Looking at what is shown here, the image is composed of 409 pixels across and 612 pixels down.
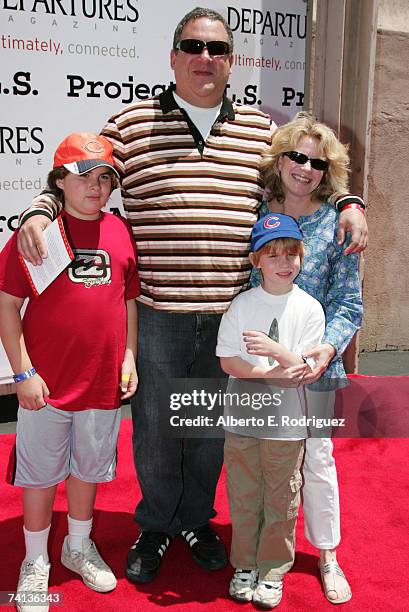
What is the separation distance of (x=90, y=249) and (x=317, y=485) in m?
1.24

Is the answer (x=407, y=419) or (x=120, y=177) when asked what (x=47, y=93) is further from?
(x=407, y=419)

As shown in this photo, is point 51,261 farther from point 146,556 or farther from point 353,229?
point 146,556

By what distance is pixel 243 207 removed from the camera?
250cm

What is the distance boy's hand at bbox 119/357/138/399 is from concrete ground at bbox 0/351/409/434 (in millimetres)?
2094

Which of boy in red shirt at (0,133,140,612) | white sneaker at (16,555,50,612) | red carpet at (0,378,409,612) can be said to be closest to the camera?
boy in red shirt at (0,133,140,612)

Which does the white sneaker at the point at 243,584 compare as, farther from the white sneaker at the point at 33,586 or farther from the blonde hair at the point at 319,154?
the blonde hair at the point at 319,154

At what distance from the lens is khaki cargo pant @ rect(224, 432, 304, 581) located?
7.67ft

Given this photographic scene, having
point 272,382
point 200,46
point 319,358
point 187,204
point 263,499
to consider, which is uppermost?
point 200,46

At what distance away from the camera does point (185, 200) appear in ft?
8.02

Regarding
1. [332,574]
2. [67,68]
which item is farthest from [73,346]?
[67,68]

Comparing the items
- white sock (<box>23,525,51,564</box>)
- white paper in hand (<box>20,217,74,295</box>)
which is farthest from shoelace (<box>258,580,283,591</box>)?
white paper in hand (<box>20,217,74,295</box>)

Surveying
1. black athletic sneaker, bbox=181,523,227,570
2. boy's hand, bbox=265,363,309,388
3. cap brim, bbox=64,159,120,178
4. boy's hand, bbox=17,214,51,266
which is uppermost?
cap brim, bbox=64,159,120,178

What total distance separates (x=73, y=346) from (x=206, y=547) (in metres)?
1.11

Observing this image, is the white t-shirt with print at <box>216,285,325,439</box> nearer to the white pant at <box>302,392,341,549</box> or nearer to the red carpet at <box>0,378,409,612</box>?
the white pant at <box>302,392,341,549</box>
